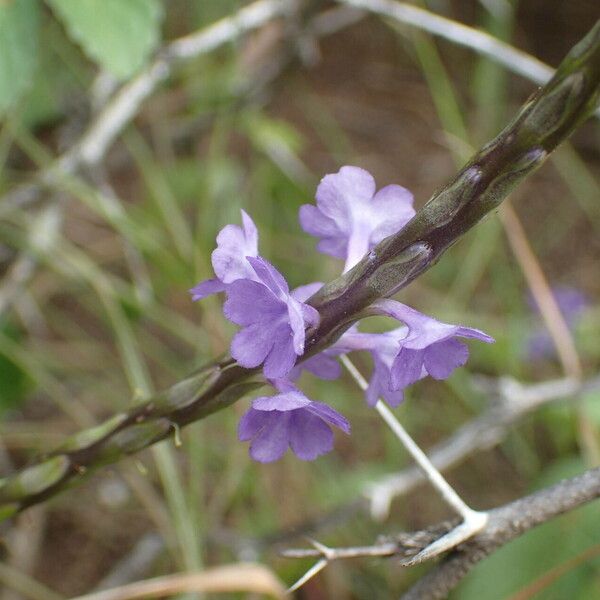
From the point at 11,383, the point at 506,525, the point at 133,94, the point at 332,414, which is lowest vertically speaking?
the point at 506,525

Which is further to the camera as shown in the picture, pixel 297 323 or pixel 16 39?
pixel 16 39

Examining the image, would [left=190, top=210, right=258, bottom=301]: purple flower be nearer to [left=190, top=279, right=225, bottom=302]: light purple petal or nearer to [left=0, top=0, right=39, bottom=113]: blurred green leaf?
[left=190, top=279, right=225, bottom=302]: light purple petal

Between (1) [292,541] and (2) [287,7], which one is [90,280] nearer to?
(1) [292,541]

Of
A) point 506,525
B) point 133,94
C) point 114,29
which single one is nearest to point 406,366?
point 506,525

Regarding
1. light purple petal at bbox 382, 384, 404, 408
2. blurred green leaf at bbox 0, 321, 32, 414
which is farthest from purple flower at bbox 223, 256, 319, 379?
blurred green leaf at bbox 0, 321, 32, 414

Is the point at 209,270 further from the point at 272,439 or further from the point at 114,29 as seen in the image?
the point at 272,439

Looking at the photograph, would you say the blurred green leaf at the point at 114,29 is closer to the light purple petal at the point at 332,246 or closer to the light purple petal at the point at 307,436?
the light purple petal at the point at 332,246

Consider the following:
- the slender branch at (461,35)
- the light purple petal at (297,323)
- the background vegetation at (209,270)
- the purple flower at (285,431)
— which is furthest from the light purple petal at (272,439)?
the slender branch at (461,35)
